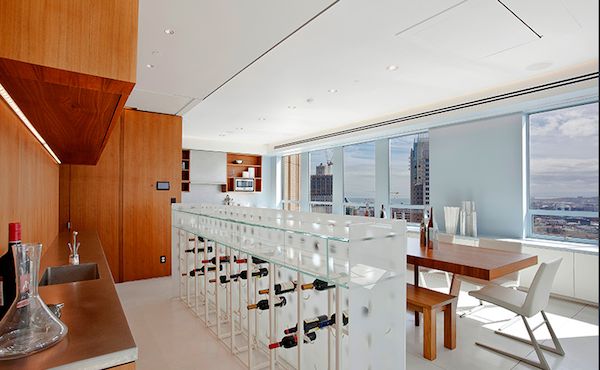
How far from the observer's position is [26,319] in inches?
49.7

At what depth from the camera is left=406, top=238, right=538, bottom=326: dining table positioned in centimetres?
258

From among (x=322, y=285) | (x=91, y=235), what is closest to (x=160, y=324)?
(x=91, y=235)

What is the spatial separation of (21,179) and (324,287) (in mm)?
1996

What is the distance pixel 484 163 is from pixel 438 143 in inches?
35.4

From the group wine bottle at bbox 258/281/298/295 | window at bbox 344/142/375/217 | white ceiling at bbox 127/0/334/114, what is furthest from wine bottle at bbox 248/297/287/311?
window at bbox 344/142/375/217

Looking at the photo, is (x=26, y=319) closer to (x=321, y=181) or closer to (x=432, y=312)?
(x=432, y=312)

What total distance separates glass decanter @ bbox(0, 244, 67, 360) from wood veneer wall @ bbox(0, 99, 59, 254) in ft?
1.81

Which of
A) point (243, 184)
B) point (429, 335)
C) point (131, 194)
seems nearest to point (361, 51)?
point (429, 335)

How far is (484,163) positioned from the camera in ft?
17.0

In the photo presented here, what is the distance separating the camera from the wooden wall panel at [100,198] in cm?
455

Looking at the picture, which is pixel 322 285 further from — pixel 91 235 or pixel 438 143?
pixel 438 143

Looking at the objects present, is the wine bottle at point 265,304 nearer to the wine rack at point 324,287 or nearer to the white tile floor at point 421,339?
the wine rack at point 324,287

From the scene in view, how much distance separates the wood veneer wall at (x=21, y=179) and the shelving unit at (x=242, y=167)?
663 cm

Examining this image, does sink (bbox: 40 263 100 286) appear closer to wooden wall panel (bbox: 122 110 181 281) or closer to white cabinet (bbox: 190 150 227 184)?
wooden wall panel (bbox: 122 110 181 281)
